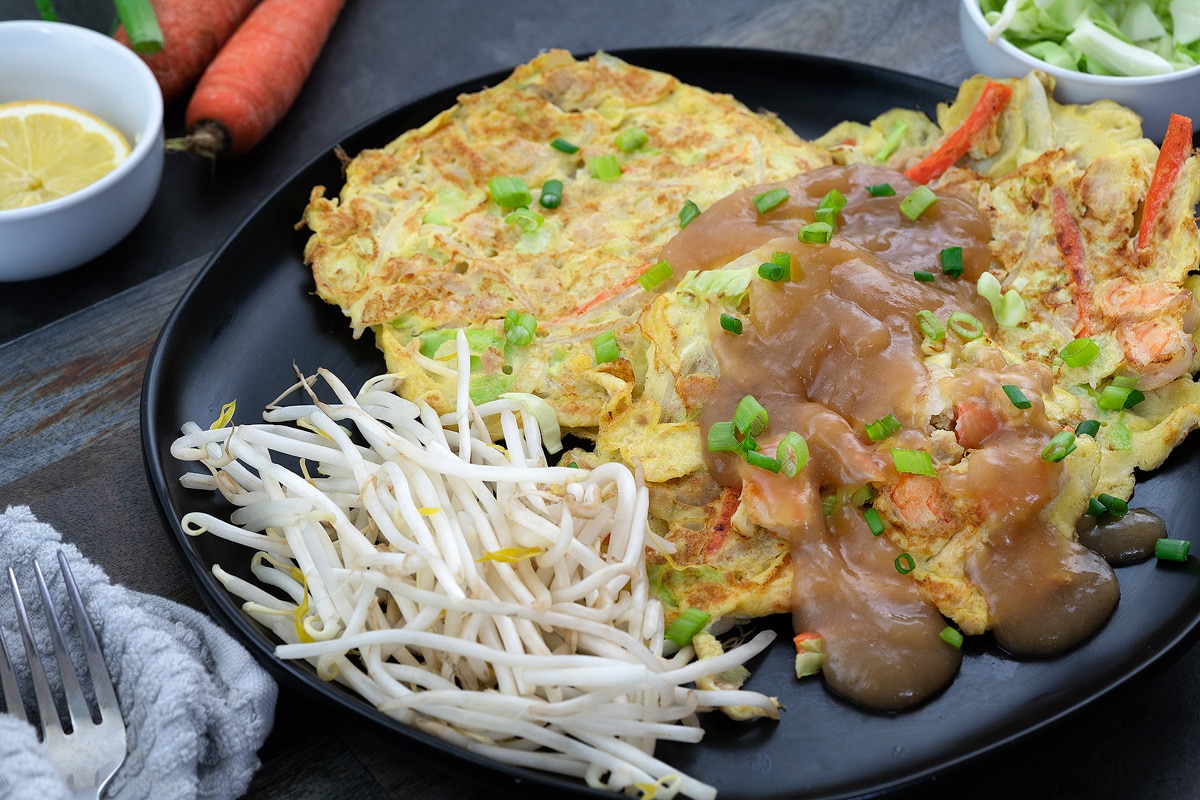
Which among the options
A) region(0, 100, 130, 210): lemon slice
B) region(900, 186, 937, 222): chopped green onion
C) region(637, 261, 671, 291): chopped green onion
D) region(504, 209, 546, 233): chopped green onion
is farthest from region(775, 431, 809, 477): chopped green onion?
region(0, 100, 130, 210): lemon slice

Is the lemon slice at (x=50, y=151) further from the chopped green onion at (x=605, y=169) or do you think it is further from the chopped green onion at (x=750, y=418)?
the chopped green onion at (x=750, y=418)

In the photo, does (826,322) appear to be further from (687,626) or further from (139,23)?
(139,23)

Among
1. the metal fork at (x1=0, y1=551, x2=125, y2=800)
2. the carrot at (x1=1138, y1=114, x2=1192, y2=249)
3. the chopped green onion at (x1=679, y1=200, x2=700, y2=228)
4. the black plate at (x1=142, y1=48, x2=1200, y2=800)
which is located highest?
the carrot at (x1=1138, y1=114, x2=1192, y2=249)

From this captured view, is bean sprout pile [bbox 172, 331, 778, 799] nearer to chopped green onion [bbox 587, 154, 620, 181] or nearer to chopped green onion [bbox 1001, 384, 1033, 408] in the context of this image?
chopped green onion [bbox 1001, 384, 1033, 408]

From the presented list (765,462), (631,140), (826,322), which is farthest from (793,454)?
(631,140)

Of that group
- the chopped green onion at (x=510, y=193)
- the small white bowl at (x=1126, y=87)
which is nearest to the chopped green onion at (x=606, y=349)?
the chopped green onion at (x=510, y=193)
